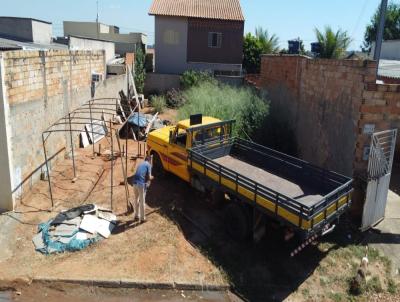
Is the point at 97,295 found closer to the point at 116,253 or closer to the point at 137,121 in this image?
the point at 116,253

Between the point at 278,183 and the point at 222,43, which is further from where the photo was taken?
the point at 222,43

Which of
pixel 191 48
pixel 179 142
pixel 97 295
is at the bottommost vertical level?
pixel 97 295

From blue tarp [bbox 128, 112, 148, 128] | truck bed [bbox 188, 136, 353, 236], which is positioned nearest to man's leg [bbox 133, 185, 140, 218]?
truck bed [bbox 188, 136, 353, 236]

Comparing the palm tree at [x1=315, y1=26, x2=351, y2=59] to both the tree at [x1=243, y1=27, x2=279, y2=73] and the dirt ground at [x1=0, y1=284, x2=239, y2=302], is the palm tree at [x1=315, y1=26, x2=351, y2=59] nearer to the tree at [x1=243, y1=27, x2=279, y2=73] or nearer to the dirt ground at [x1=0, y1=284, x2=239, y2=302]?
the tree at [x1=243, y1=27, x2=279, y2=73]

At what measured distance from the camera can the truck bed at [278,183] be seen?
27.5 feet

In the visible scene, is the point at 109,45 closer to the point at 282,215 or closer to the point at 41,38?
the point at 41,38

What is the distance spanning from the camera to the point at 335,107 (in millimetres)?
10438

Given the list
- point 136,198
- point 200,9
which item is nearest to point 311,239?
point 136,198

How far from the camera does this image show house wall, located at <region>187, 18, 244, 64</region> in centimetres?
2905

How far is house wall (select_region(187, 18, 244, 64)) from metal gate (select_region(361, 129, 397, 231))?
21938 millimetres

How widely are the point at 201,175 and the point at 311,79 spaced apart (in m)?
5.38

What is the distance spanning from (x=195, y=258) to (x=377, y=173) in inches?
179

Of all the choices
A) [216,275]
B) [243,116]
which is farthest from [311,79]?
[216,275]

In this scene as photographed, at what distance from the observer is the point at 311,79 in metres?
12.2
